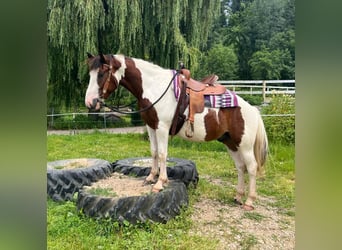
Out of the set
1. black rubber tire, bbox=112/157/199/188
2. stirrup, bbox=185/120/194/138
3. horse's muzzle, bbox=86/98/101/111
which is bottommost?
black rubber tire, bbox=112/157/199/188

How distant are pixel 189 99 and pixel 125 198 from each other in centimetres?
66

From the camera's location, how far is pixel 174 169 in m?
1.96

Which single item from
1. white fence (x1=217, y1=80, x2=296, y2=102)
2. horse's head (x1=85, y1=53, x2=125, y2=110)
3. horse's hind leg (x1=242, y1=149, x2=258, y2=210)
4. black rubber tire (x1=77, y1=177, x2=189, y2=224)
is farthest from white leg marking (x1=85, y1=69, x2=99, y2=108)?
horse's hind leg (x1=242, y1=149, x2=258, y2=210)

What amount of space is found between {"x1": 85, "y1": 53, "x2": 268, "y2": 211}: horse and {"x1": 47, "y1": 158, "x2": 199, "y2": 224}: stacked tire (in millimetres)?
108

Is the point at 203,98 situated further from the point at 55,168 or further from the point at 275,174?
the point at 55,168

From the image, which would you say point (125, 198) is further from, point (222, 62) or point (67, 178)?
point (222, 62)

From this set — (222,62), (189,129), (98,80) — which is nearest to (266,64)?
(222,62)

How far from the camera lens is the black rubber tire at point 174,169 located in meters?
1.94

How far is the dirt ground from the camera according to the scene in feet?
4.77

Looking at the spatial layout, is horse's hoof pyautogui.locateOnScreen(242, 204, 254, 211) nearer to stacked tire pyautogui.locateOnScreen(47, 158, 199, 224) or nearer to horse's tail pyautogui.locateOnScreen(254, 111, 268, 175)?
horse's tail pyautogui.locateOnScreen(254, 111, 268, 175)

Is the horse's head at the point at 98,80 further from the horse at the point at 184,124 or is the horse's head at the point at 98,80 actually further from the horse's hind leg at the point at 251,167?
the horse's hind leg at the point at 251,167

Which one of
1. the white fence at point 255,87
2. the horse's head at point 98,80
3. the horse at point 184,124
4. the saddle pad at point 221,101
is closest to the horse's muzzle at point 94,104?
the horse's head at point 98,80

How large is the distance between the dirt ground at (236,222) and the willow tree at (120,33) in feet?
2.56

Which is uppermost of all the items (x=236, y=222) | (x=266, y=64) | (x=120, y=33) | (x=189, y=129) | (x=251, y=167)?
(x=120, y=33)
